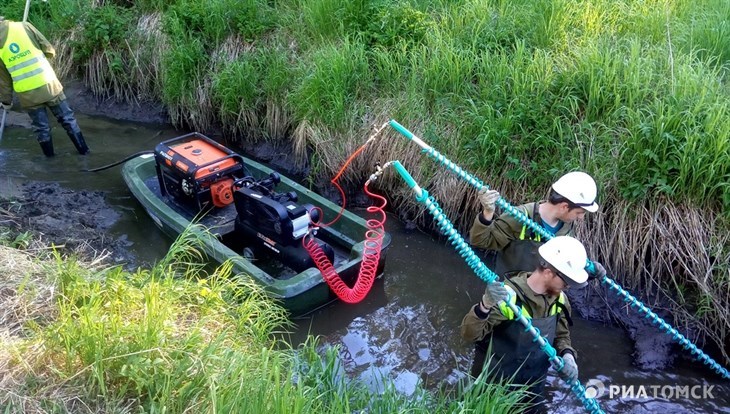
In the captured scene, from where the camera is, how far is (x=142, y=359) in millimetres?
3064

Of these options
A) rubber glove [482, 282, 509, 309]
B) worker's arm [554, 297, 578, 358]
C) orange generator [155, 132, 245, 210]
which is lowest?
orange generator [155, 132, 245, 210]

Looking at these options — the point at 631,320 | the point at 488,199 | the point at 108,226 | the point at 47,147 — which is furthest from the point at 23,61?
the point at 631,320

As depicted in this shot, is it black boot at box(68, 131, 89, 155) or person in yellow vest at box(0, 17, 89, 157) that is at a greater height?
person in yellow vest at box(0, 17, 89, 157)

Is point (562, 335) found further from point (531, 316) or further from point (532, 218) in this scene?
point (532, 218)

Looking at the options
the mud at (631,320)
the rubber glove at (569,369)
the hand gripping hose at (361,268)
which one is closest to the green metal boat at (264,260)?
the hand gripping hose at (361,268)

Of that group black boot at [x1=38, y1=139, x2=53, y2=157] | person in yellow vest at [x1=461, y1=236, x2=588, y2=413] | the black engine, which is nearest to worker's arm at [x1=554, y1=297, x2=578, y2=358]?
person in yellow vest at [x1=461, y1=236, x2=588, y2=413]

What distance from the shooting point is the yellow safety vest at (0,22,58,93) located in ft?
22.6

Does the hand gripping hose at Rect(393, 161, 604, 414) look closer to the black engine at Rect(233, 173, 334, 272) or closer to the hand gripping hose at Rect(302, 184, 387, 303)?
the hand gripping hose at Rect(302, 184, 387, 303)

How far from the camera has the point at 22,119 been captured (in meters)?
8.52

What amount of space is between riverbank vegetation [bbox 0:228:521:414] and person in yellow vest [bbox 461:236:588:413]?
Answer: 0.27m

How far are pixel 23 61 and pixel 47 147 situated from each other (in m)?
1.05

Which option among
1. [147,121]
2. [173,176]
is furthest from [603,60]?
[147,121]

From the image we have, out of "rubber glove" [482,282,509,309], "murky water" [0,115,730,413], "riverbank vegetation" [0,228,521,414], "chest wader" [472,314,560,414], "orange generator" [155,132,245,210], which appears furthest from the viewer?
"orange generator" [155,132,245,210]

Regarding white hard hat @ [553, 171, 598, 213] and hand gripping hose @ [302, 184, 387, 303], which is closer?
white hard hat @ [553, 171, 598, 213]
